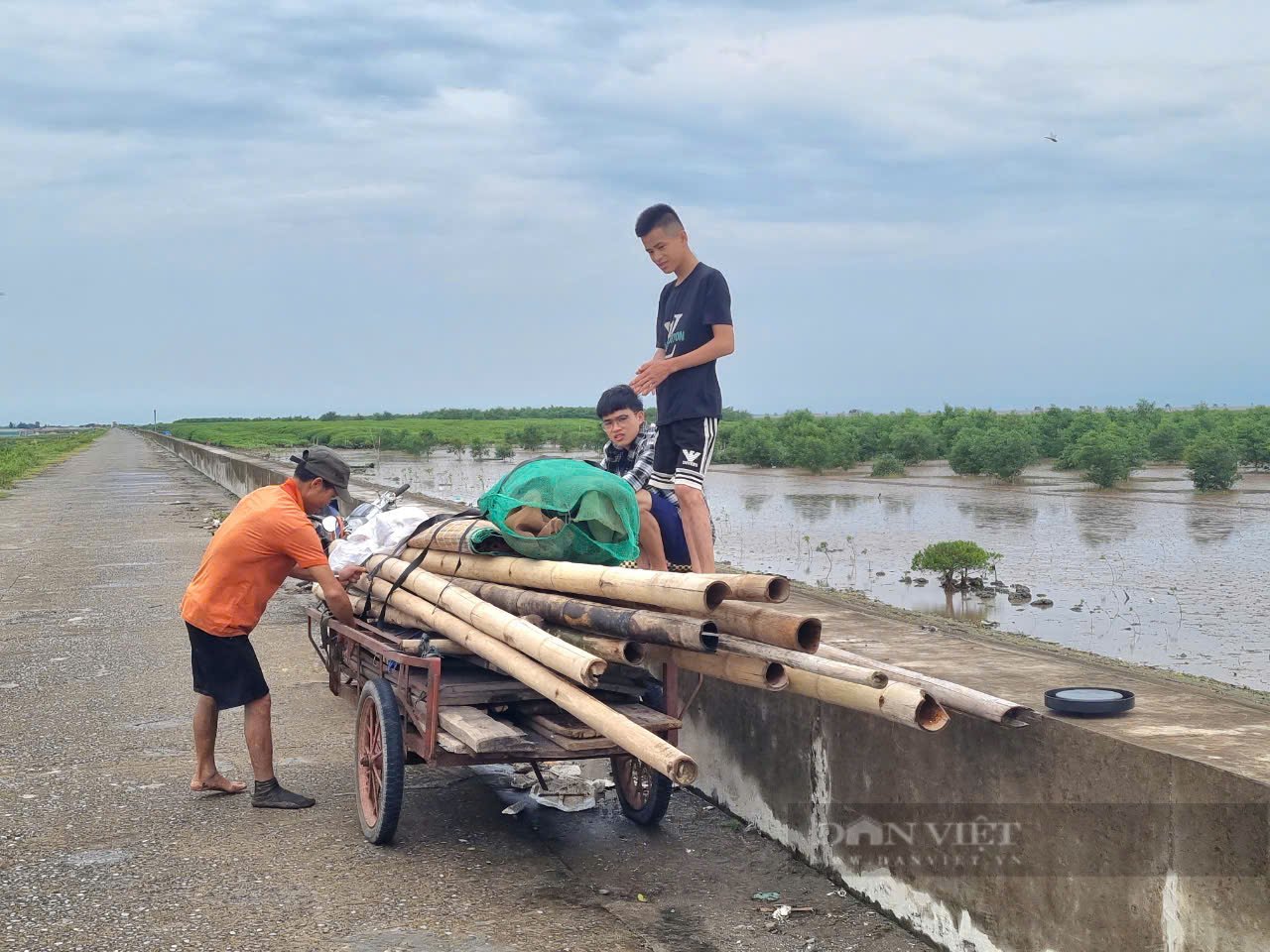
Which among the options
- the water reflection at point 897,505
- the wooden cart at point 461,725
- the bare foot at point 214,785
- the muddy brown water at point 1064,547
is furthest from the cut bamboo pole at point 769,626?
the water reflection at point 897,505

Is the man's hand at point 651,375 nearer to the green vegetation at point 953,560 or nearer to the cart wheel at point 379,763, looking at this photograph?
the cart wheel at point 379,763

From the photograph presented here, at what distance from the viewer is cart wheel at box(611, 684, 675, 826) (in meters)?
5.46

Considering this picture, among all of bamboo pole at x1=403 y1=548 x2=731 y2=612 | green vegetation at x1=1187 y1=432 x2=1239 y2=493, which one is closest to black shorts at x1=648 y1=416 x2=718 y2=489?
bamboo pole at x1=403 y1=548 x2=731 y2=612

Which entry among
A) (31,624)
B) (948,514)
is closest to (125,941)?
(31,624)

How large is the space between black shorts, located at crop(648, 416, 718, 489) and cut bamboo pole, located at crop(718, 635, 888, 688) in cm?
191

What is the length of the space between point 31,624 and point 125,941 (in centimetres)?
738

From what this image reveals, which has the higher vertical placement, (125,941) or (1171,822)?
(1171,822)

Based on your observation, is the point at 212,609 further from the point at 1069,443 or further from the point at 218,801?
the point at 1069,443

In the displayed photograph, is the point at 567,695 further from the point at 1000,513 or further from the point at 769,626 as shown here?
the point at 1000,513

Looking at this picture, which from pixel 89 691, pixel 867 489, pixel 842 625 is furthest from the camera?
pixel 867 489

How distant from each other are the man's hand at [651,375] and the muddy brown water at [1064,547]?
6274 millimetres

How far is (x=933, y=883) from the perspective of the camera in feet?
14.2

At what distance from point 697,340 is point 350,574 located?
6.66 feet

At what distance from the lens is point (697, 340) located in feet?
20.8
